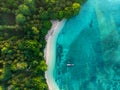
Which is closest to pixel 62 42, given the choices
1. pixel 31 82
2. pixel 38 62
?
pixel 38 62


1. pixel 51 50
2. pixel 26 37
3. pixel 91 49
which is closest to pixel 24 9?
pixel 26 37

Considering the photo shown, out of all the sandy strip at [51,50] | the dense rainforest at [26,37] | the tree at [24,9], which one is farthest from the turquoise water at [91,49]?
the tree at [24,9]

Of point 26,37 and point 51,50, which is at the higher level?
point 26,37

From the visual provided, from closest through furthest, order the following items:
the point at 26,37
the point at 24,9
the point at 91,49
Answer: the point at 24,9
the point at 26,37
the point at 91,49

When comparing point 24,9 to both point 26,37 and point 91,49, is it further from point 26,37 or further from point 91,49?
point 91,49

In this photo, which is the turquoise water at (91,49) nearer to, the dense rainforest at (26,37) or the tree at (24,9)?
the dense rainforest at (26,37)

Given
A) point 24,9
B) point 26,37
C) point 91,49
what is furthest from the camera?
point 91,49
